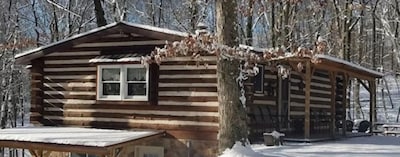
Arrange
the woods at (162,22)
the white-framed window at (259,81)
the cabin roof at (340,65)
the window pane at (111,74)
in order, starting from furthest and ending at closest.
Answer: the woods at (162,22) → the window pane at (111,74) → the white-framed window at (259,81) → the cabin roof at (340,65)

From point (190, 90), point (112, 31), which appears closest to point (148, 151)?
point (190, 90)

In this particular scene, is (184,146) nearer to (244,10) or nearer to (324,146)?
(324,146)

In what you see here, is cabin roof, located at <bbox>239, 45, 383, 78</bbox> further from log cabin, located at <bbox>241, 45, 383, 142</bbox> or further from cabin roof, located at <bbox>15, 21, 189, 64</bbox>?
cabin roof, located at <bbox>15, 21, 189, 64</bbox>

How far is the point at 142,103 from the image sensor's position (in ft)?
48.3

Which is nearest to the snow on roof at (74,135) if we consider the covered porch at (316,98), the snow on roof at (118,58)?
the snow on roof at (118,58)

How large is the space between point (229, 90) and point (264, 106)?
5115 mm

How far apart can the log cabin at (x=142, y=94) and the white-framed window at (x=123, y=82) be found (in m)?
0.03

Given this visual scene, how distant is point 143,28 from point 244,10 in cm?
519

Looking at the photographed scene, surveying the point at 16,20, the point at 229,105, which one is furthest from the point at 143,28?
the point at 16,20

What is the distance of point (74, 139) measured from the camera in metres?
12.8

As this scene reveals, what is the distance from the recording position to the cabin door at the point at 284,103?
1580 cm

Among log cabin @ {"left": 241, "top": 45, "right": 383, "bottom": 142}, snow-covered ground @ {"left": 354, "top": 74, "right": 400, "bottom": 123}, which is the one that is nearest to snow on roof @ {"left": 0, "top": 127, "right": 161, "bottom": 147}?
log cabin @ {"left": 241, "top": 45, "right": 383, "bottom": 142}

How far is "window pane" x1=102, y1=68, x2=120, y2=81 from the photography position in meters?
15.1

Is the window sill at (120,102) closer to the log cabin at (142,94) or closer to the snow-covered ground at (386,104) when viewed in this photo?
the log cabin at (142,94)
